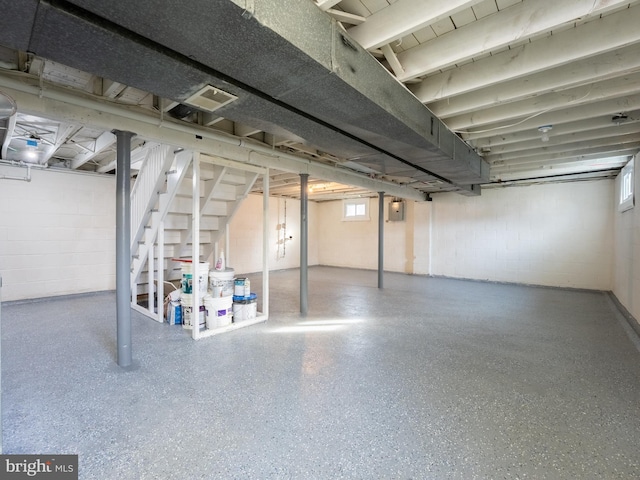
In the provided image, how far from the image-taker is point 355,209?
9172 millimetres

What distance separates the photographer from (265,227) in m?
3.81

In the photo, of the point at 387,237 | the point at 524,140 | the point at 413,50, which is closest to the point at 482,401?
the point at 413,50

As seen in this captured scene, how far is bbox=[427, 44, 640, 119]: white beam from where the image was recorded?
2.05 m

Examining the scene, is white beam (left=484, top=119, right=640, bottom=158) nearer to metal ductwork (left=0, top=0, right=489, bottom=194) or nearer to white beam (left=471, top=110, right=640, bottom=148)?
white beam (left=471, top=110, right=640, bottom=148)

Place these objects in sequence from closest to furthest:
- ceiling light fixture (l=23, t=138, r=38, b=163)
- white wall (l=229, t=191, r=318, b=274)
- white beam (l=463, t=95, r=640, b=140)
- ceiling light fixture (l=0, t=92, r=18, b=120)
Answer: ceiling light fixture (l=0, t=92, r=18, b=120)
white beam (l=463, t=95, r=640, b=140)
ceiling light fixture (l=23, t=138, r=38, b=163)
white wall (l=229, t=191, r=318, b=274)

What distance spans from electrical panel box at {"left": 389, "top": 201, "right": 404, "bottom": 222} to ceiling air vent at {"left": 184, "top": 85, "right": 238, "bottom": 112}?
6.86 metres

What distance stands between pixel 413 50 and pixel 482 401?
2.52 metres

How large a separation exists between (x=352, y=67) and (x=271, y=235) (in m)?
6.87

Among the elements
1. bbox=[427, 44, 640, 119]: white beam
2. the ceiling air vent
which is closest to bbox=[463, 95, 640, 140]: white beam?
bbox=[427, 44, 640, 119]: white beam

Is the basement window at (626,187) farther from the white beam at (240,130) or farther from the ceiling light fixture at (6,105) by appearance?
the ceiling light fixture at (6,105)

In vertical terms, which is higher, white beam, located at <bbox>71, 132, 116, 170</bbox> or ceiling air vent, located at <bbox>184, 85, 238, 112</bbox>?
white beam, located at <bbox>71, 132, 116, 170</bbox>

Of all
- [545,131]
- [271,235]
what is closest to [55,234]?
[271,235]

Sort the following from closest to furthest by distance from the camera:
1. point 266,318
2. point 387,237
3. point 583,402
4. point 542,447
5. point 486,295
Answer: point 542,447
point 583,402
point 266,318
point 486,295
point 387,237

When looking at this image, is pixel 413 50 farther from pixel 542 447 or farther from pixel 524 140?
pixel 542 447
